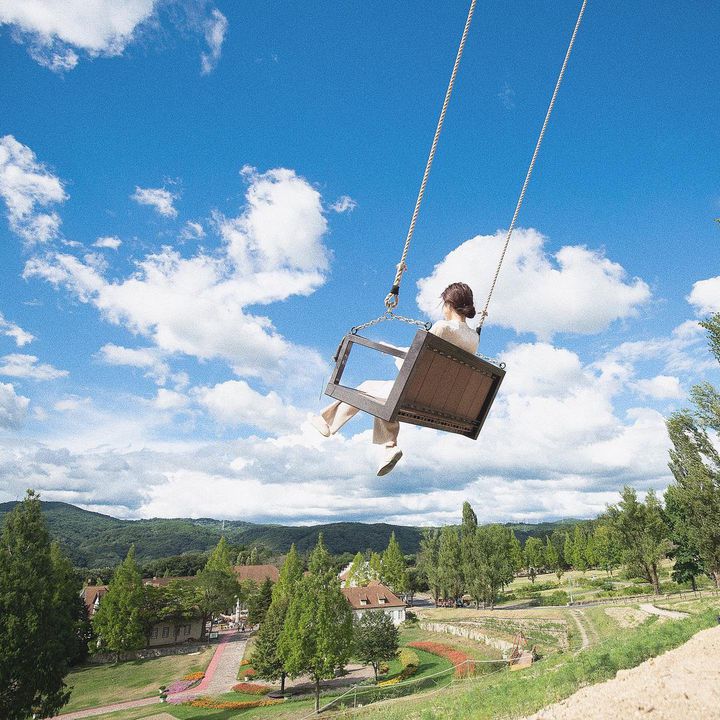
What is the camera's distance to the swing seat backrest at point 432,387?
11.7ft

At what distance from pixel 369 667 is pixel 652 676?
32.6 metres

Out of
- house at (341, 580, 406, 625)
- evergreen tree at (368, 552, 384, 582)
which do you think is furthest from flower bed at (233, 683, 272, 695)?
evergreen tree at (368, 552, 384, 582)

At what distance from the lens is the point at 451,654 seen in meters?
33.5

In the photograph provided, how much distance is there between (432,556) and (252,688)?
3959 centimetres

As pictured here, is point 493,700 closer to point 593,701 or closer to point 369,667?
point 593,701

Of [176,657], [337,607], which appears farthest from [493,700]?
[176,657]

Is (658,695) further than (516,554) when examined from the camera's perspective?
No

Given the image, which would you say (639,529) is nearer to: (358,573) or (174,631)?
(358,573)

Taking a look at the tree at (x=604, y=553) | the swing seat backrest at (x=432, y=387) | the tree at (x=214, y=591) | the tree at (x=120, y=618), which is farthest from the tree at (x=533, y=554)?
the swing seat backrest at (x=432, y=387)

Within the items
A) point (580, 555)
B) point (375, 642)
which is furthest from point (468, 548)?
point (580, 555)

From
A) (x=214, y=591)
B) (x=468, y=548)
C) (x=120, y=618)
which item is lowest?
(x=120, y=618)

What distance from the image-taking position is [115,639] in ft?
131

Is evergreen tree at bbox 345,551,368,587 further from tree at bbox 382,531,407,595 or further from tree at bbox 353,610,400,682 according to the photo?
tree at bbox 353,610,400,682

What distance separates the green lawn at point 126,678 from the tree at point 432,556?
28.1 metres
